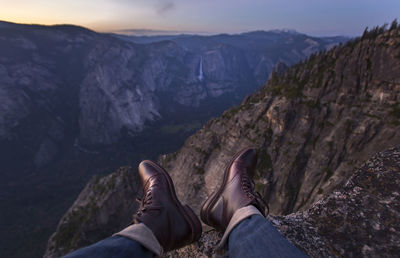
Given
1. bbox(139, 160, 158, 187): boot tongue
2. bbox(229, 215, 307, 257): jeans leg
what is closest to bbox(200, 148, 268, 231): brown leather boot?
bbox(229, 215, 307, 257): jeans leg

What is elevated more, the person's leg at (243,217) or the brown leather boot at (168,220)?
the person's leg at (243,217)

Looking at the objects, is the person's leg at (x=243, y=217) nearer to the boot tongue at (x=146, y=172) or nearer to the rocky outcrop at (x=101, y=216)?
the boot tongue at (x=146, y=172)

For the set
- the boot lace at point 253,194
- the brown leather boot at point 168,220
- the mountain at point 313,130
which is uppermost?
the boot lace at point 253,194

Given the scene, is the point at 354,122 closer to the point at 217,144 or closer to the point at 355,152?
the point at 355,152

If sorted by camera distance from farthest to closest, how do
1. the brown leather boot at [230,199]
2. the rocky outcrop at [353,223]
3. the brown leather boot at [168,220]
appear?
the brown leather boot at [230,199], the brown leather boot at [168,220], the rocky outcrop at [353,223]

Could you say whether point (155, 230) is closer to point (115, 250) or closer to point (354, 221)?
point (115, 250)

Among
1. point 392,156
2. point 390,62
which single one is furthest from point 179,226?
point 390,62

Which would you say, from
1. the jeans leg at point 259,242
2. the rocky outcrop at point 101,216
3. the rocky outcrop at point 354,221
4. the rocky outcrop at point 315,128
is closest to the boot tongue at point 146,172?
the rocky outcrop at point 354,221
